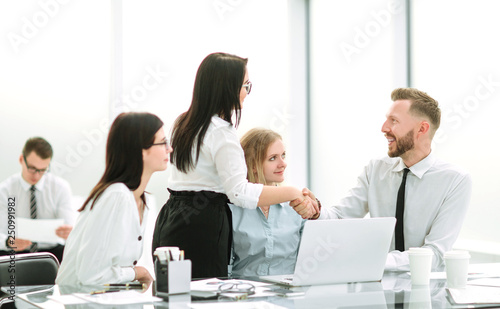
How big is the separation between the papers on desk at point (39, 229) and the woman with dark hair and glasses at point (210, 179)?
6.97 feet

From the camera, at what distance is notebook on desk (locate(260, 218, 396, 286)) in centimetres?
183

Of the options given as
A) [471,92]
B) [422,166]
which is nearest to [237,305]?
[422,166]

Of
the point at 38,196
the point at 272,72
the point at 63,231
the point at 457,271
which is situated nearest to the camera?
the point at 457,271

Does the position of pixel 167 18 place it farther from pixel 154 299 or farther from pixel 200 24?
pixel 154 299

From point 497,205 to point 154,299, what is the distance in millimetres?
2674

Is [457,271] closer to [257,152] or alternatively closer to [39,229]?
[257,152]

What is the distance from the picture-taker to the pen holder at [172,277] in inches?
66.3

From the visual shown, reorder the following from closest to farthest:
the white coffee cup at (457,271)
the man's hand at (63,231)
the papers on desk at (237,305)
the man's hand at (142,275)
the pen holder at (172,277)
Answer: the papers on desk at (237,305)
the pen holder at (172,277)
the white coffee cup at (457,271)
the man's hand at (142,275)
the man's hand at (63,231)

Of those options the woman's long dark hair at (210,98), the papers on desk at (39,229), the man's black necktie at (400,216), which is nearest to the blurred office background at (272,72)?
the papers on desk at (39,229)

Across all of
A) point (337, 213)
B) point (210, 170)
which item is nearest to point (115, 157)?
point (210, 170)

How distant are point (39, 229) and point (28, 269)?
2.03 meters

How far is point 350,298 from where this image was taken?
167 cm

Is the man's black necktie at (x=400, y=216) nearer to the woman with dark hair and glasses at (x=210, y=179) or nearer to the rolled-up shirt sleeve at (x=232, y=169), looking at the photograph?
the woman with dark hair and glasses at (x=210, y=179)

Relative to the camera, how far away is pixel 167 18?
16.9 feet
